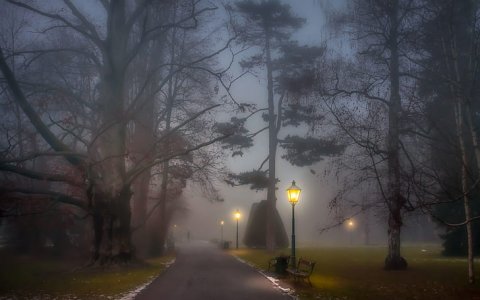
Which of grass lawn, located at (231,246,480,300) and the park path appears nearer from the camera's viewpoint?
the park path

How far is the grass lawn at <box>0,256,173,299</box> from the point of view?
39.0 ft

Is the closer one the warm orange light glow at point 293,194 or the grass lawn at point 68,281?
the grass lawn at point 68,281

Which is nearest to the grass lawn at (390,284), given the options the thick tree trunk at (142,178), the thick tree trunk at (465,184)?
the thick tree trunk at (465,184)

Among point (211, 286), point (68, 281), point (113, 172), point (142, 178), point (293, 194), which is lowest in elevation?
point (68, 281)

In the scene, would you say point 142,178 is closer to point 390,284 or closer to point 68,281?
point 68,281

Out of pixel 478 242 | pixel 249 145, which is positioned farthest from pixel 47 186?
pixel 478 242

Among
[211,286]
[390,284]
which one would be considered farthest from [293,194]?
[211,286]

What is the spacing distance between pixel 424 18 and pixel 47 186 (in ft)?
78.8

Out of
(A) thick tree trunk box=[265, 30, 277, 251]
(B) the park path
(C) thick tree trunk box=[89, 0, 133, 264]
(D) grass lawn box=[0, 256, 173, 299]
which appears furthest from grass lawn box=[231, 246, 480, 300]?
(A) thick tree trunk box=[265, 30, 277, 251]

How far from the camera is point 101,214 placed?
62.2ft

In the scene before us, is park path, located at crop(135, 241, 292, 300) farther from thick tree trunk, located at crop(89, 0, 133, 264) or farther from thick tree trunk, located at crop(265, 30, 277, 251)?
thick tree trunk, located at crop(265, 30, 277, 251)

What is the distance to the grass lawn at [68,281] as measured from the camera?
11.9 meters

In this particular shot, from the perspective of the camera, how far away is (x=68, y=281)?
48.4ft

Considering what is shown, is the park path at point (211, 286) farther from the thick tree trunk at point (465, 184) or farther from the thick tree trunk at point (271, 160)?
the thick tree trunk at point (271, 160)
